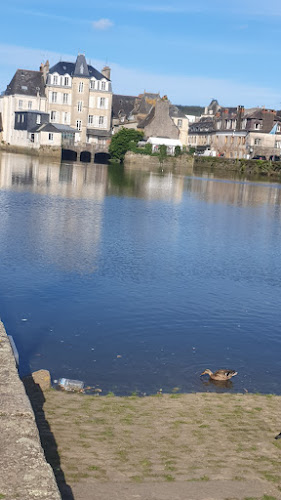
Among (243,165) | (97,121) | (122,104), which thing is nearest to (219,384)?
(243,165)

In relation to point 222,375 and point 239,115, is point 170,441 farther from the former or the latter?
point 239,115

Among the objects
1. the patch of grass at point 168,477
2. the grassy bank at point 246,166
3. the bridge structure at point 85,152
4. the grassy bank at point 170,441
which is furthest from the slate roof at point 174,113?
the patch of grass at point 168,477

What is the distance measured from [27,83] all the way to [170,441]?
315 feet

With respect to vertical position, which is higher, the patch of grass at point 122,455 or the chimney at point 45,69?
the chimney at point 45,69

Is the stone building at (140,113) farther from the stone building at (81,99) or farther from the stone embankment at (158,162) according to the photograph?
the stone building at (81,99)

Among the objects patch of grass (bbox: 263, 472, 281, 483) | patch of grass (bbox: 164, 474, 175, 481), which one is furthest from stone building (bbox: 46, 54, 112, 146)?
patch of grass (bbox: 164, 474, 175, 481)

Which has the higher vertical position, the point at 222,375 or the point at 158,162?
the point at 158,162

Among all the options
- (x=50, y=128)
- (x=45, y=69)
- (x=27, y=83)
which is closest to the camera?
(x=50, y=128)

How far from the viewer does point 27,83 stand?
322 ft

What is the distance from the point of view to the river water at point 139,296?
1252 centimetres

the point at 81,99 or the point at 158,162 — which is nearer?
the point at 81,99

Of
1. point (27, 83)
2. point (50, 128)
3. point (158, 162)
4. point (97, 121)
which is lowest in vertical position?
point (158, 162)

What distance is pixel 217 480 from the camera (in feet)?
25.4

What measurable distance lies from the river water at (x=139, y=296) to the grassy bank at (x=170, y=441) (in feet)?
3.55
